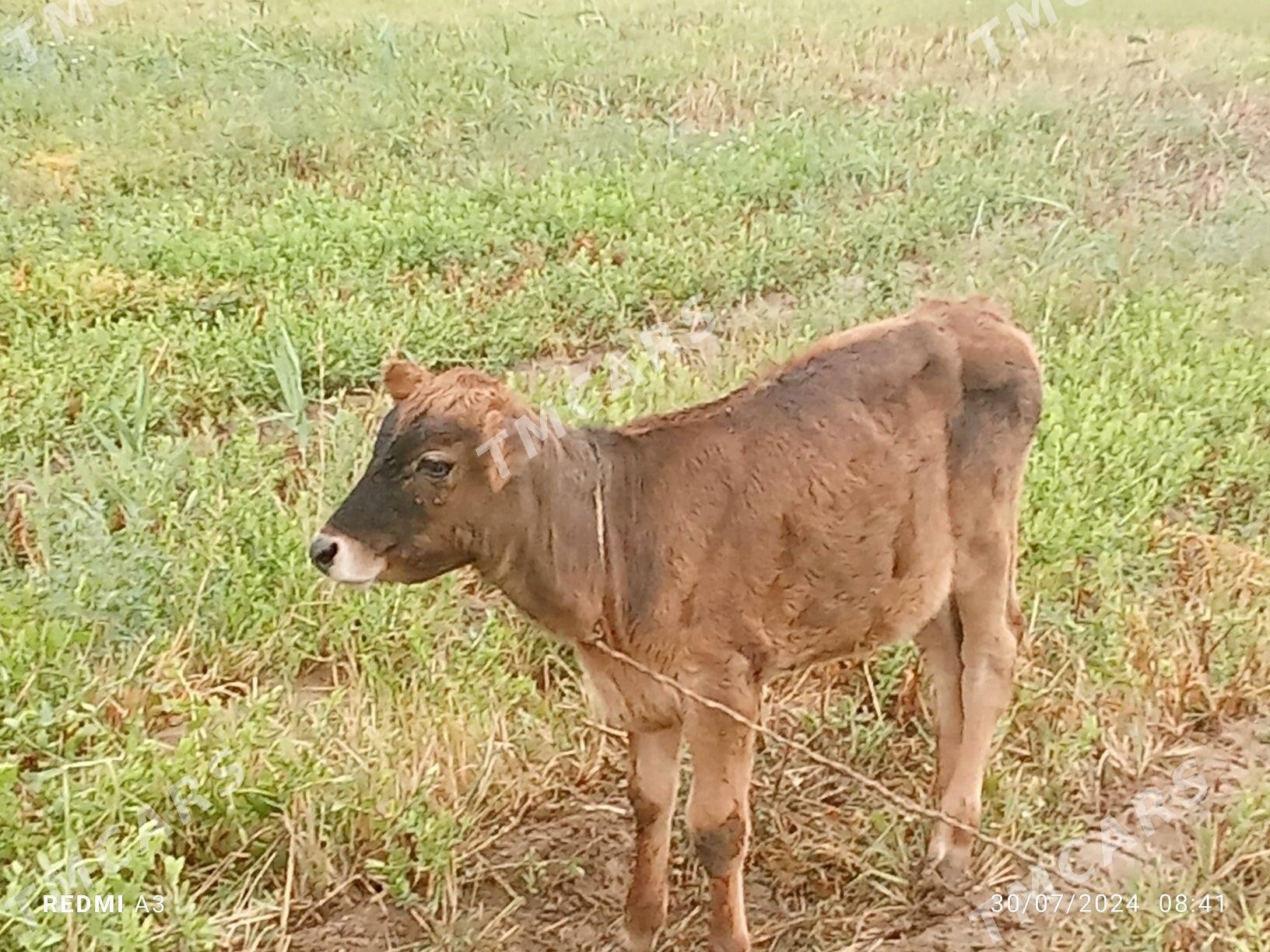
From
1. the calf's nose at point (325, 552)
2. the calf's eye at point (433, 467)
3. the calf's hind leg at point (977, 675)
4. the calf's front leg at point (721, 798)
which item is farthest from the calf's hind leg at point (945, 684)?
the calf's nose at point (325, 552)

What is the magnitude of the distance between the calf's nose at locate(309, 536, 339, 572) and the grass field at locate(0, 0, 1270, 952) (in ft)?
2.14

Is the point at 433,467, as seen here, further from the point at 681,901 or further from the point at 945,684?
the point at 945,684

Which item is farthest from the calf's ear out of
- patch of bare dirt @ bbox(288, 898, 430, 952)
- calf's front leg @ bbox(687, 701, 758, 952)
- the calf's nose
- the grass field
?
patch of bare dirt @ bbox(288, 898, 430, 952)

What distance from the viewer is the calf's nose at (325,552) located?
2273mm

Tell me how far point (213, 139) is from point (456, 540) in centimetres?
416

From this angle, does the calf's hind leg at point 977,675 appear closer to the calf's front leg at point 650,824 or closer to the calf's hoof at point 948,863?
the calf's hoof at point 948,863

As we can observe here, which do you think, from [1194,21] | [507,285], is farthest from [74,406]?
[1194,21]

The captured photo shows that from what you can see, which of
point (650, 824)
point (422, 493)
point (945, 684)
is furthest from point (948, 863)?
point (422, 493)

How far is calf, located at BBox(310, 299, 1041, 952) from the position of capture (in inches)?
92.7

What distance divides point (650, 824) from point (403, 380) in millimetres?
1016

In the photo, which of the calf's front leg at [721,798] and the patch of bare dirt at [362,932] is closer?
the calf's front leg at [721,798]

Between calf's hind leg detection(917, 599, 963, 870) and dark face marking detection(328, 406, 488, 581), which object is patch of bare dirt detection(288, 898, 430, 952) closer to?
dark face marking detection(328, 406, 488, 581)

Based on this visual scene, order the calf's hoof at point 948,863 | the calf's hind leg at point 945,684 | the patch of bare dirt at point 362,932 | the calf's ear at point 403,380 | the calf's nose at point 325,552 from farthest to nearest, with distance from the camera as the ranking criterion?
1. the calf's hind leg at point 945,684
2. the calf's hoof at point 948,863
3. the patch of bare dirt at point 362,932
4. the calf's ear at point 403,380
5. the calf's nose at point 325,552

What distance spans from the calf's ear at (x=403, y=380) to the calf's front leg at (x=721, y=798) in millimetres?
779
